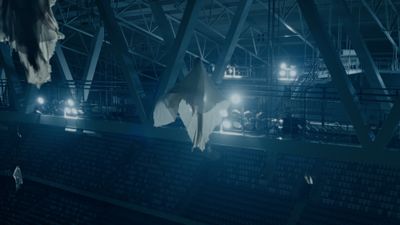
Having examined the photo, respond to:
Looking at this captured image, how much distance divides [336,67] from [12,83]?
7558 mm

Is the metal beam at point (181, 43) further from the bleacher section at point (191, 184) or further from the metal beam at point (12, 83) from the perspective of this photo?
the bleacher section at point (191, 184)

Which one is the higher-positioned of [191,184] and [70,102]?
[70,102]

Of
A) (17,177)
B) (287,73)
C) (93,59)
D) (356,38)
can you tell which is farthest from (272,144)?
(17,177)

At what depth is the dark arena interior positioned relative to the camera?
4.64 metres

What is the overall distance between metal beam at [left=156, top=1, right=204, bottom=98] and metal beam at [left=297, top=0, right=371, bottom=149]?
159cm

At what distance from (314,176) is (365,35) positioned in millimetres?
7200

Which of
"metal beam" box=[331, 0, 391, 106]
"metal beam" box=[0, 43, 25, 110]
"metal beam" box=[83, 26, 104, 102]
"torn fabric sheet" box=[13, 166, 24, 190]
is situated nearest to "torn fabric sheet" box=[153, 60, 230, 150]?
"metal beam" box=[331, 0, 391, 106]

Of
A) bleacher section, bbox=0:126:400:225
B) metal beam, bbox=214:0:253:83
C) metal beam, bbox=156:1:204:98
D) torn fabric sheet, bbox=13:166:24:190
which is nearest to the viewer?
metal beam, bbox=156:1:204:98

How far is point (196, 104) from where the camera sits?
421 centimetres

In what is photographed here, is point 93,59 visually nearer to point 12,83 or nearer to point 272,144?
point 12,83

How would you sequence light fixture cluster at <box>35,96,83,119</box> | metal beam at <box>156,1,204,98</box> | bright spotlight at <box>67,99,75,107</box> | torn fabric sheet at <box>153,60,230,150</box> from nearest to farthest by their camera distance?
torn fabric sheet at <box>153,60,230,150</box>
metal beam at <box>156,1,204,98</box>
light fixture cluster at <box>35,96,83,119</box>
bright spotlight at <box>67,99,75,107</box>

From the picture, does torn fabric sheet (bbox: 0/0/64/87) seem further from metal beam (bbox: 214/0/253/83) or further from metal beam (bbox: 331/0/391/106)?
metal beam (bbox: 331/0/391/106)

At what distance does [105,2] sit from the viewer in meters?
5.98

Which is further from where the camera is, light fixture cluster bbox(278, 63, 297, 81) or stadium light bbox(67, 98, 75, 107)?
light fixture cluster bbox(278, 63, 297, 81)
